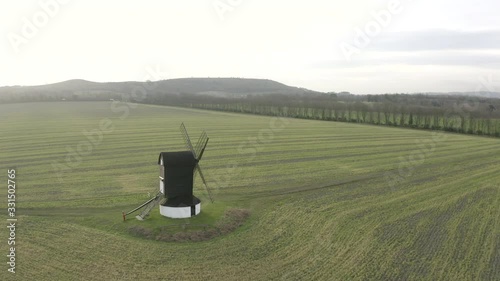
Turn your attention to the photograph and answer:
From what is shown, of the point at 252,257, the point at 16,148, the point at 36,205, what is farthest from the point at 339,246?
the point at 16,148

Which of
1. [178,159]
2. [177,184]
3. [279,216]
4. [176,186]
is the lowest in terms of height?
[279,216]

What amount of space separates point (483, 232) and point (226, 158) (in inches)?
1447

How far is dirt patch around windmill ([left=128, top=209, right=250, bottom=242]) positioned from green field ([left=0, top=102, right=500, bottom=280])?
2.25ft

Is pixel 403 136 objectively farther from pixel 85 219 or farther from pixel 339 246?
pixel 85 219

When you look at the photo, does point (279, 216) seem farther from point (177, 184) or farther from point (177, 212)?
point (177, 184)

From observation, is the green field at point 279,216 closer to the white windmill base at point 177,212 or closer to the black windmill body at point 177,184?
the white windmill base at point 177,212

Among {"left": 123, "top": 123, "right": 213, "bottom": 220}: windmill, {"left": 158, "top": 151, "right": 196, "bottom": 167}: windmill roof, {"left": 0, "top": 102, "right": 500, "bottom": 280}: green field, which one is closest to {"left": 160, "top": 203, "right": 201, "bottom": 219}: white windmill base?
{"left": 123, "top": 123, "right": 213, "bottom": 220}: windmill

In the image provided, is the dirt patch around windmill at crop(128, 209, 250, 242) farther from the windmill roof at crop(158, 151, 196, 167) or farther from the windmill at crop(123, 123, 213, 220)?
the windmill roof at crop(158, 151, 196, 167)

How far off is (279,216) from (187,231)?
8.48m

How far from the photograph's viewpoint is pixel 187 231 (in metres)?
28.8

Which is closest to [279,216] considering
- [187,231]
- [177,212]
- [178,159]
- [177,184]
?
[187,231]

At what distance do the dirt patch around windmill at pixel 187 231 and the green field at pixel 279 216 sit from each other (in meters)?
0.69

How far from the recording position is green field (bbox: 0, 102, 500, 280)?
23.6 metres

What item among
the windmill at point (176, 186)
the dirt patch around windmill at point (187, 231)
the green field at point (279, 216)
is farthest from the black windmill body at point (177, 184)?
the dirt patch around windmill at point (187, 231)
